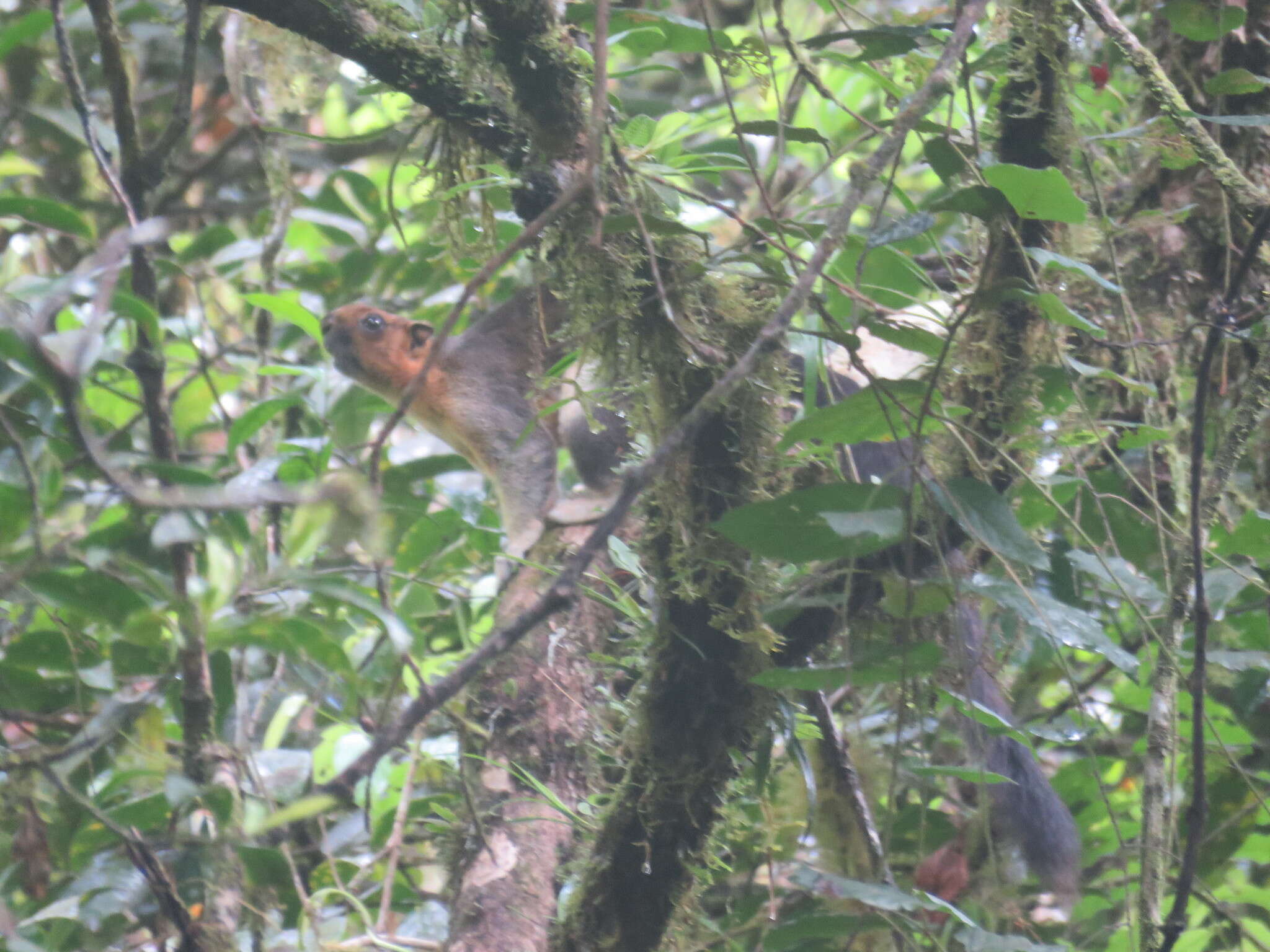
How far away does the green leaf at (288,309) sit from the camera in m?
2.45

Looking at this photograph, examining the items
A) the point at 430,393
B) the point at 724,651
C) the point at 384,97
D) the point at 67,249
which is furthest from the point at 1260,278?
the point at 67,249

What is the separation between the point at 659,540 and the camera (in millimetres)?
1688

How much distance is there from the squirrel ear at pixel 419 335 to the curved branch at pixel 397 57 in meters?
3.44

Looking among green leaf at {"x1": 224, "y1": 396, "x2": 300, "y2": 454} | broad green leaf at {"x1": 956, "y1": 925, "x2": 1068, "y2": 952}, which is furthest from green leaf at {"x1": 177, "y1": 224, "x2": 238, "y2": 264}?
broad green leaf at {"x1": 956, "y1": 925, "x2": 1068, "y2": 952}

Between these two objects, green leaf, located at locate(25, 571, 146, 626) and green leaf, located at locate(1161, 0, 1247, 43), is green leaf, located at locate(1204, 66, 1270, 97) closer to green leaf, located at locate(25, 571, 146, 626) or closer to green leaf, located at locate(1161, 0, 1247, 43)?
green leaf, located at locate(1161, 0, 1247, 43)

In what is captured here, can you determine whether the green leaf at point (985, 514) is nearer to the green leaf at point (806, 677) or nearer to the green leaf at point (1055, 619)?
the green leaf at point (1055, 619)

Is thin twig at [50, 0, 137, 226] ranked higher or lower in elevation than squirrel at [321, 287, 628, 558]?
higher

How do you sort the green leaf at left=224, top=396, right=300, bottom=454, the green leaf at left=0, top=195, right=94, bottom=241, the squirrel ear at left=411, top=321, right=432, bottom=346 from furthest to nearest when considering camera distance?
the squirrel ear at left=411, top=321, right=432, bottom=346
the green leaf at left=224, top=396, right=300, bottom=454
the green leaf at left=0, top=195, right=94, bottom=241

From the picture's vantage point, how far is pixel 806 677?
1.41 m

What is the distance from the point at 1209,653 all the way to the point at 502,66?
1.62m

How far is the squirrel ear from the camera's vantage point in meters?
5.17

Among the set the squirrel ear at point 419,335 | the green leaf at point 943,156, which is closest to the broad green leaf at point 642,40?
the green leaf at point 943,156

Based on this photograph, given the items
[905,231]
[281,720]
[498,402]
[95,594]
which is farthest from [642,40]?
[498,402]

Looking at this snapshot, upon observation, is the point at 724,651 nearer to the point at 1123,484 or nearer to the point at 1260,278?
the point at 1123,484
